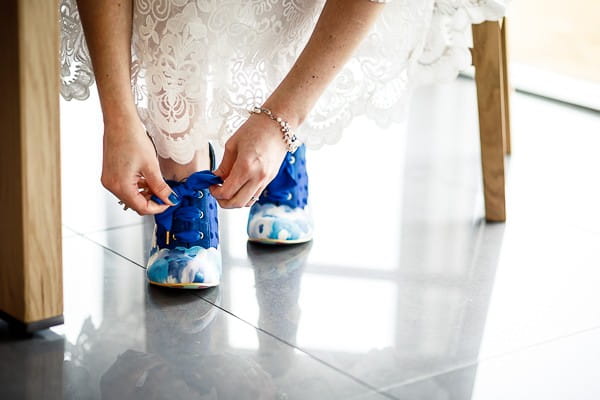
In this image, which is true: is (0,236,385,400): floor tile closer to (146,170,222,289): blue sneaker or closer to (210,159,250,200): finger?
(146,170,222,289): blue sneaker

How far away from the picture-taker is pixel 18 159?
90 cm

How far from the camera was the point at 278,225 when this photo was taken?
1271 mm

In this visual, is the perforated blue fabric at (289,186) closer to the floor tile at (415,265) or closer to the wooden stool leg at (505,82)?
the floor tile at (415,265)

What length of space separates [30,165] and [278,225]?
1.47ft

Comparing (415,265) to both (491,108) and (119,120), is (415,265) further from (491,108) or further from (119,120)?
(119,120)

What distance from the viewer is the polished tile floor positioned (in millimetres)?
907

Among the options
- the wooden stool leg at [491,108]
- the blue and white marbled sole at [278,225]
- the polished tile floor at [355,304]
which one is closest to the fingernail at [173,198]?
the polished tile floor at [355,304]

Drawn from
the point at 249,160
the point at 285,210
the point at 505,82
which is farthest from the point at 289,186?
the point at 505,82

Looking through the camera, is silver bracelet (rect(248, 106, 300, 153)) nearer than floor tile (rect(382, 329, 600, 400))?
No

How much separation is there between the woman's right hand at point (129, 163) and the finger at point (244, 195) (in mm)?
80

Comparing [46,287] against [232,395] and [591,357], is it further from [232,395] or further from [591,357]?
[591,357]

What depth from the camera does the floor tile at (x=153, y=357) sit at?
873mm

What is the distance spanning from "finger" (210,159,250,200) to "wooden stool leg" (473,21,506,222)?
20.8 inches

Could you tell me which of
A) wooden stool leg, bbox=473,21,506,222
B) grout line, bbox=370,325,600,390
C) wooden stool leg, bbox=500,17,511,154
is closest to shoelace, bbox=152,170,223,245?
grout line, bbox=370,325,600,390
